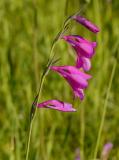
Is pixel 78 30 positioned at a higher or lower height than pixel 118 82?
higher

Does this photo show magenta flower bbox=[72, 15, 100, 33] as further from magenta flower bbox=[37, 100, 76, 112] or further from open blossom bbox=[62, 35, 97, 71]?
magenta flower bbox=[37, 100, 76, 112]

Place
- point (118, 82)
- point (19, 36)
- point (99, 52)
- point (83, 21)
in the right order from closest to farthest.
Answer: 1. point (83, 21)
2. point (118, 82)
3. point (99, 52)
4. point (19, 36)

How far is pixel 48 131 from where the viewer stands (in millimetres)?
2590

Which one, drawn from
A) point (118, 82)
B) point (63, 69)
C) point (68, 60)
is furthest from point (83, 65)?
point (68, 60)

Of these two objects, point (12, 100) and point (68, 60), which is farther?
point (68, 60)

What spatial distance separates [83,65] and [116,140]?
1423mm

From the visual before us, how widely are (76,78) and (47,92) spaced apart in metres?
1.65

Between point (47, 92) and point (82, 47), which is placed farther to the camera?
point (47, 92)

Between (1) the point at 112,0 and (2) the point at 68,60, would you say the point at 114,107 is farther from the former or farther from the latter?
(1) the point at 112,0

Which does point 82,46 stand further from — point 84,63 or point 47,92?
point 47,92

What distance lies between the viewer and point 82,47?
1153mm

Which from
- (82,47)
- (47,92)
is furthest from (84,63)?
(47,92)

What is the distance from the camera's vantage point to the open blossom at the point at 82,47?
1.15 meters

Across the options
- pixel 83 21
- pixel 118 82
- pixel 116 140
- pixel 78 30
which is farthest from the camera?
pixel 78 30
